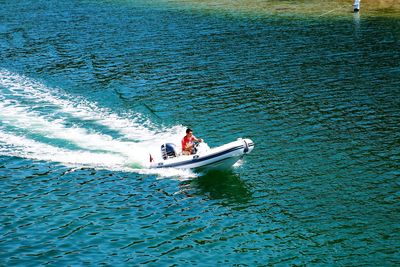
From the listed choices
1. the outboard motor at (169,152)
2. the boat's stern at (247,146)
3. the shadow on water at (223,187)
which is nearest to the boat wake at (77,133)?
the outboard motor at (169,152)

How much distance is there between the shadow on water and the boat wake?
1219mm

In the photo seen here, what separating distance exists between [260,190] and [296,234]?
177 inches

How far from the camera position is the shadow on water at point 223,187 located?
29.0 m

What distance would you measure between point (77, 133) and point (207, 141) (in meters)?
8.02

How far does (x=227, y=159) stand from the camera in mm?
31281

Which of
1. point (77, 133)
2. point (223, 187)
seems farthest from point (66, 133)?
point (223, 187)

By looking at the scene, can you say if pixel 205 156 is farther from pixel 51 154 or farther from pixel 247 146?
pixel 51 154

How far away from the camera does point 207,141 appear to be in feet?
116

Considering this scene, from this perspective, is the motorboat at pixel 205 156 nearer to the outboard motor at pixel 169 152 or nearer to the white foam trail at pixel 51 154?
the outboard motor at pixel 169 152

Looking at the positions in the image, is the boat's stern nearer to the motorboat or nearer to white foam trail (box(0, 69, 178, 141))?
the motorboat

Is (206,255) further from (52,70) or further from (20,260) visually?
(52,70)

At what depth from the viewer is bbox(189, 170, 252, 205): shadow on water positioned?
95.0 ft

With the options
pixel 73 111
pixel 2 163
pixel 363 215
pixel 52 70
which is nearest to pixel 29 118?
pixel 73 111

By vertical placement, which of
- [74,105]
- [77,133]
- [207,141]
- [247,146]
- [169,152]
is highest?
[74,105]
